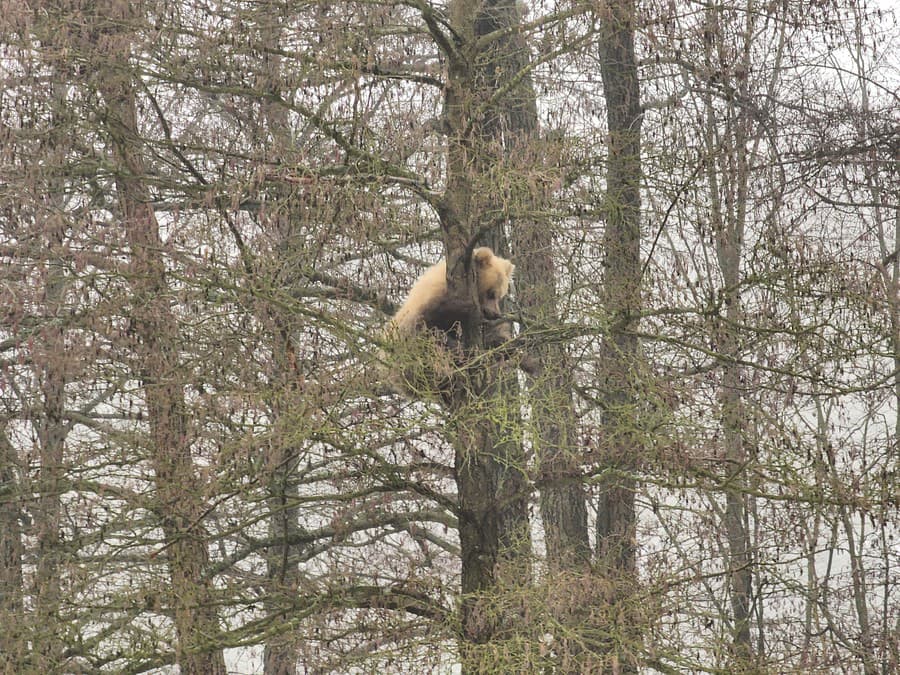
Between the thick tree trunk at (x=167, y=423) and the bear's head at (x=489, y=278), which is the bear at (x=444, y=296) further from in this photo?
the thick tree trunk at (x=167, y=423)

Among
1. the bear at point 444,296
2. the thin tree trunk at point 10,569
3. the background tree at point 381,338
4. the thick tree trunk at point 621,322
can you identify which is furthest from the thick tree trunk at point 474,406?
the thin tree trunk at point 10,569

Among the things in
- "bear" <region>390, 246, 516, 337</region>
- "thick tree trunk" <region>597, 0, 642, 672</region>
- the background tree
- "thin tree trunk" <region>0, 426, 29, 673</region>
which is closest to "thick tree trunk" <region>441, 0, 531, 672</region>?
the background tree

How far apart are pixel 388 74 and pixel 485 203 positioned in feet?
4.09

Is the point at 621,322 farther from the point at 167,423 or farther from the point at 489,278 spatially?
the point at 167,423

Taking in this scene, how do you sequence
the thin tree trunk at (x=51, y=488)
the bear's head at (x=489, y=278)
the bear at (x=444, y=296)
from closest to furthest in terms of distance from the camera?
the thin tree trunk at (x=51, y=488) → the bear at (x=444, y=296) → the bear's head at (x=489, y=278)

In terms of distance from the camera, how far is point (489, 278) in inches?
297

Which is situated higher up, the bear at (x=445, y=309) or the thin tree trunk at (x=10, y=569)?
the bear at (x=445, y=309)

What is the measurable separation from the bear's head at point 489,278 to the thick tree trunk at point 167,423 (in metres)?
1.99

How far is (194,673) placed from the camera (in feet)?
25.5

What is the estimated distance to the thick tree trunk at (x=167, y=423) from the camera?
21.1 feet

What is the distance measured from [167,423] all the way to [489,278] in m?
2.28

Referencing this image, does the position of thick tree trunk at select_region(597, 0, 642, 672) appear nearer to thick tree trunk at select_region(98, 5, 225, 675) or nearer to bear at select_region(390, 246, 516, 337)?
bear at select_region(390, 246, 516, 337)

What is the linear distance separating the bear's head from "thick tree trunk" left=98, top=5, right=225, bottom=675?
199 centimetres

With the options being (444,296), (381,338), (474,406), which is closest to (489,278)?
(444,296)
